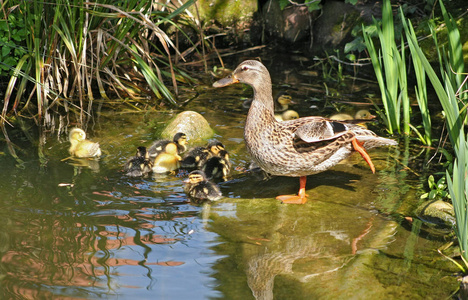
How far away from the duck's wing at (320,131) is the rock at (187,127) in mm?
1677

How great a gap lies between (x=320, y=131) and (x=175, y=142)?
5.54 ft

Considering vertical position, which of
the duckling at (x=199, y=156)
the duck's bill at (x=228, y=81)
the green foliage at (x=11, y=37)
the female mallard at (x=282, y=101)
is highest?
the green foliage at (x=11, y=37)

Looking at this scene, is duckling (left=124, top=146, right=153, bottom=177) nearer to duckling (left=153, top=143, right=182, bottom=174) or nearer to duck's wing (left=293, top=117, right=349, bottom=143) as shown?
duckling (left=153, top=143, right=182, bottom=174)

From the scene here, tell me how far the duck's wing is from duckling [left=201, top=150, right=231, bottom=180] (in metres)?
0.80

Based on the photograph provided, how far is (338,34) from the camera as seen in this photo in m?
8.16

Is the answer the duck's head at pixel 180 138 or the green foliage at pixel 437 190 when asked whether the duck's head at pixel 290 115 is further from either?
the green foliage at pixel 437 190

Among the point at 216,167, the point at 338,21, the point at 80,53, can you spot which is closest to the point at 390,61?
the point at 216,167

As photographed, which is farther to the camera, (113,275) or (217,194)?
(217,194)

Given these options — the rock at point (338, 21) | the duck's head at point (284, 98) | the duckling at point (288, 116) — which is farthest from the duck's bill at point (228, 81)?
the rock at point (338, 21)

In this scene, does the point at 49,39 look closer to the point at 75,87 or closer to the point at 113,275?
the point at 75,87

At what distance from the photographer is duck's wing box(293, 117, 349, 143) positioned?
4.11 m

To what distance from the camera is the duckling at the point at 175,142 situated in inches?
198

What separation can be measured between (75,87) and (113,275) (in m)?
3.59

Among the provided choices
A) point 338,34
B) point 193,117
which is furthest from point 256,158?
point 338,34
